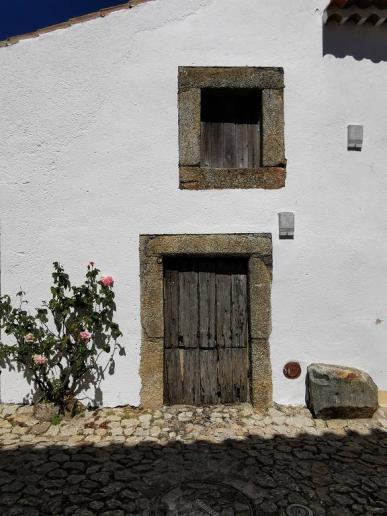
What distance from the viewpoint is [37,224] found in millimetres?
3934

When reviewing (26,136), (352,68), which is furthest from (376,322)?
(26,136)

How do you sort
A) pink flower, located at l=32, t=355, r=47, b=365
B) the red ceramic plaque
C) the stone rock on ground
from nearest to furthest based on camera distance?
pink flower, located at l=32, t=355, r=47, b=365, the stone rock on ground, the red ceramic plaque

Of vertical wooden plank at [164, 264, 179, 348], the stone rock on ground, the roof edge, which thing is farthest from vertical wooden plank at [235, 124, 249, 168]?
the stone rock on ground

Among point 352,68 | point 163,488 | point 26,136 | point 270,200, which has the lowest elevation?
point 163,488

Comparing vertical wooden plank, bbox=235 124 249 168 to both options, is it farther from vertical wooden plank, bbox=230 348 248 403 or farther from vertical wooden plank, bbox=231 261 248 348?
vertical wooden plank, bbox=230 348 248 403

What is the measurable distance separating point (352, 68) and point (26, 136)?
360 centimetres

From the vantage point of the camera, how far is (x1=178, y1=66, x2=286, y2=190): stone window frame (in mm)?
3934

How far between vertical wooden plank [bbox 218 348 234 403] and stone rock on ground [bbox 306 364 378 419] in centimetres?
86

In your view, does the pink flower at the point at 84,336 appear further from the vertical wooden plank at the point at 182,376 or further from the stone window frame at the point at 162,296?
the vertical wooden plank at the point at 182,376

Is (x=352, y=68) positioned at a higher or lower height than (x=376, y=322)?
higher

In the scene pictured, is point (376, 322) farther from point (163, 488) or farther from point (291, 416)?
point (163, 488)

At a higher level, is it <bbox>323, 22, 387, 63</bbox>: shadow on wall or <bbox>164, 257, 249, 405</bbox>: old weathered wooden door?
<bbox>323, 22, 387, 63</bbox>: shadow on wall

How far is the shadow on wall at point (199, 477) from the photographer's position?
99.2 inches

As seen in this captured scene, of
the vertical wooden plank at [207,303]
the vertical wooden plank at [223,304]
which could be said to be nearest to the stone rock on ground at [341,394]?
the vertical wooden plank at [223,304]
